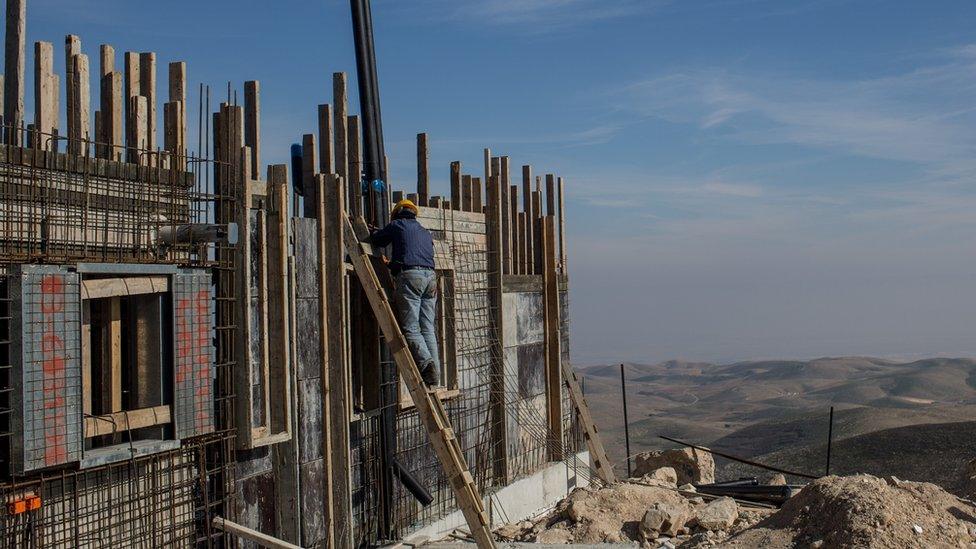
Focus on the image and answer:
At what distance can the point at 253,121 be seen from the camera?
959 cm

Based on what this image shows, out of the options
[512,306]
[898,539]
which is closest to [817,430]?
[512,306]

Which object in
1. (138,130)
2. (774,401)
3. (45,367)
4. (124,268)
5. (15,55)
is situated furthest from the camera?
(774,401)

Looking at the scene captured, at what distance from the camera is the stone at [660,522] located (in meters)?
12.2

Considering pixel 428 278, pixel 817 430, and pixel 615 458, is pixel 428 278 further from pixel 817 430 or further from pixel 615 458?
pixel 817 430

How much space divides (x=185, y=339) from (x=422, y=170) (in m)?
5.61

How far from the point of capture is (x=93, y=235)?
7.92 metres

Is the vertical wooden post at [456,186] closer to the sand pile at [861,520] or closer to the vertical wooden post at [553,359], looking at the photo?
the vertical wooden post at [553,359]

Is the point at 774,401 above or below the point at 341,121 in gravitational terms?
below

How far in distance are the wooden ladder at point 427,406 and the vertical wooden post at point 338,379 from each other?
14 cm

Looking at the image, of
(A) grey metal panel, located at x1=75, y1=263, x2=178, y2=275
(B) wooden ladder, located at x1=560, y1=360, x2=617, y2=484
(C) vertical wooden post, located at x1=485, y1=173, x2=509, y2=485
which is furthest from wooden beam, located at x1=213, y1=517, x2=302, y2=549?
(B) wooden ladder, located at x1=560, y1=360, x2=617, y2=484

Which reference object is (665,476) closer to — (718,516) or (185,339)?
(718,516)

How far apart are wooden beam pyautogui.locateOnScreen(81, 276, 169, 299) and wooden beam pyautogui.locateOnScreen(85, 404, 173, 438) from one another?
0.98 m

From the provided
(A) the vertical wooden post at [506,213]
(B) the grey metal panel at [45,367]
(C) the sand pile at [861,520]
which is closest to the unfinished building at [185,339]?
(B) the grey metal panel at [45,367]

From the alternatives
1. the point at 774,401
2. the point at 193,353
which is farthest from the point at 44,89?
the point at 774,401
